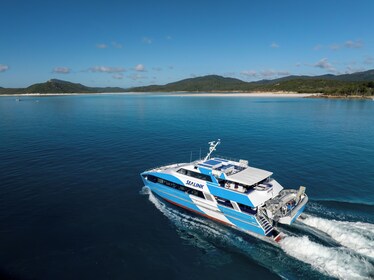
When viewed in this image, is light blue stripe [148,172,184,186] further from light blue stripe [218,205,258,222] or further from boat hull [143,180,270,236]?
light blue stripe [218,205,258,222]

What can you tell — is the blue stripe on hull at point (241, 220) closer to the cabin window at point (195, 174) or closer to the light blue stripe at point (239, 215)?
the light blue stripe at point (239, 215)

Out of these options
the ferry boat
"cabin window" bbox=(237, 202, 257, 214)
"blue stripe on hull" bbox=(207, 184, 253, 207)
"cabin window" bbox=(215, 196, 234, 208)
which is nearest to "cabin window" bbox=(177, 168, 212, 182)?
the ferry boat

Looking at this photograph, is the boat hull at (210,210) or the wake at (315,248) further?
the boat hull at (210,210)

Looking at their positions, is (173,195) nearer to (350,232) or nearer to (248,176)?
(248,176)

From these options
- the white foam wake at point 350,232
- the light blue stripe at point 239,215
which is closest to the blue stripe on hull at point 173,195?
the light blue stripe at point 239,215

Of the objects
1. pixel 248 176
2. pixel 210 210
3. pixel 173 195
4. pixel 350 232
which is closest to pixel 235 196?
pixel 248 176

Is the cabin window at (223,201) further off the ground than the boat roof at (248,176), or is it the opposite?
the boat roof at (248,176)

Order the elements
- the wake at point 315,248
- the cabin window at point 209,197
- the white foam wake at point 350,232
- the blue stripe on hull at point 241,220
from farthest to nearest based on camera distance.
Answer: the cabin window at point 209,197 < the blue stripe on hull at point 241,220 < the white foam wake at point 350,232 < the wake at point 315,248
